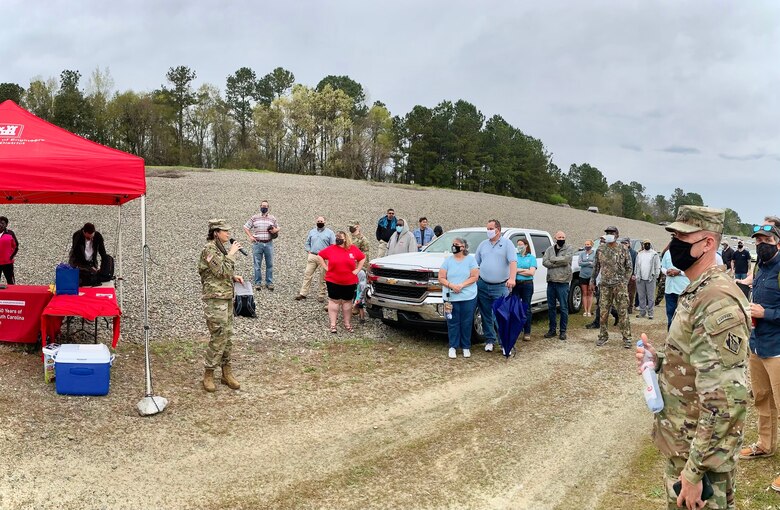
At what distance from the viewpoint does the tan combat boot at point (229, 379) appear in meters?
6.45

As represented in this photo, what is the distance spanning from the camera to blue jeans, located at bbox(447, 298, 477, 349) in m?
8.22

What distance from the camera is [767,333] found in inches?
170

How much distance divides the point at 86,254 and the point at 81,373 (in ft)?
11.6

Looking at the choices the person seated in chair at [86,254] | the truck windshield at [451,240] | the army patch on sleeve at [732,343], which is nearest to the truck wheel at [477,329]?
the truck windshield at [451,240]

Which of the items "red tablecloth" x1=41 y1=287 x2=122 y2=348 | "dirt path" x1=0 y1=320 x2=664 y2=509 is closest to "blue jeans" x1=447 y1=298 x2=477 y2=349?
"dirt path" x1=0 y1=320 x2=664 y2=509

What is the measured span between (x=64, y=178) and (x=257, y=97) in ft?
216

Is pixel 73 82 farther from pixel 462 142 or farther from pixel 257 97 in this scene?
pixel 462 142

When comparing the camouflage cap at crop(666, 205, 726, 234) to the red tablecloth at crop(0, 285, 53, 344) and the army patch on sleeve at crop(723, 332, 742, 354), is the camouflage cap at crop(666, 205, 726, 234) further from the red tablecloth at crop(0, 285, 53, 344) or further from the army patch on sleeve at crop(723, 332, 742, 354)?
the red tablecloth at crop(0, 285, 53, 344)

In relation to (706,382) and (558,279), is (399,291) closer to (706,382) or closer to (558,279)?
(558,279)

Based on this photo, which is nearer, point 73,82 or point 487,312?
point 487,312

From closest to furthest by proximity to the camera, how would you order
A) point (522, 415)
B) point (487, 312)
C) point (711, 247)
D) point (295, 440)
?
point (711, 247) < point (295, 440) < point (522, 415) < point (487, 312)

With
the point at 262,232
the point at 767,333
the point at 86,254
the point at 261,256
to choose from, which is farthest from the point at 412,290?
the point at 86,254

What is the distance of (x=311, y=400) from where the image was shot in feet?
20.5

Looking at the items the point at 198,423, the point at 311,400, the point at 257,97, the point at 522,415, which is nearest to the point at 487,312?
the point at 522,415
